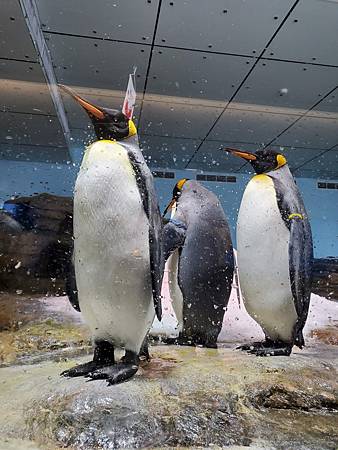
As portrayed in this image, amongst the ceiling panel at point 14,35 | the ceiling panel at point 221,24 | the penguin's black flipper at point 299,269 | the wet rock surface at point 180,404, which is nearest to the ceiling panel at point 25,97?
the ceiling panel at point 14,35

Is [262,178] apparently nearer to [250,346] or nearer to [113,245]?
[250,346]

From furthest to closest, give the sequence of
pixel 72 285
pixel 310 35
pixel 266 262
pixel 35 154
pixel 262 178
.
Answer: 1. pixel 35 154
2. pixel 310 35
3. pixel 262 178
4. pixel 266 262
5. pixel 72 285

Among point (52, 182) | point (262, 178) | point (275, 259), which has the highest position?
point (52, 182)

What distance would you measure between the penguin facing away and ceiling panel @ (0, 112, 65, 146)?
180 cm

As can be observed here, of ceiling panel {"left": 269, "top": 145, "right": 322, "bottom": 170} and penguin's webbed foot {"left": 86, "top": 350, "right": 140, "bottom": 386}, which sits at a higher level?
ceiling panel {"left": 269, "top": 145, "right": 322, "bottom": 170}

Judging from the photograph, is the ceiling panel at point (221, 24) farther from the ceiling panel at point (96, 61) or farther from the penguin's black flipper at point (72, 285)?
the penguin's black flipper at point (72, 285)

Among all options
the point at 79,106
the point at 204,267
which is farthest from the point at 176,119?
the point at 204,267

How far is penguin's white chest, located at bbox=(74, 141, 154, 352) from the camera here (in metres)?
1.32

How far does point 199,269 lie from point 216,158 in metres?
1.61

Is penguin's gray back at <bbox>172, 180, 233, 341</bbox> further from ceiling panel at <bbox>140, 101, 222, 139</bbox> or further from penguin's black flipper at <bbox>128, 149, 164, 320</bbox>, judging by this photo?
ceiling panel at <bbox>140, 101, 222, 139</bbox>

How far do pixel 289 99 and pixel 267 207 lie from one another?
1.61 m

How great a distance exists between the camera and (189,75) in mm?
2932

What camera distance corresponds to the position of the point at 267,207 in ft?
6.05

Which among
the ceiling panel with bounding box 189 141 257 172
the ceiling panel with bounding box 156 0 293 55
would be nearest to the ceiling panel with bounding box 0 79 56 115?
the ceiling panel with bounding box 156 0 293 55
